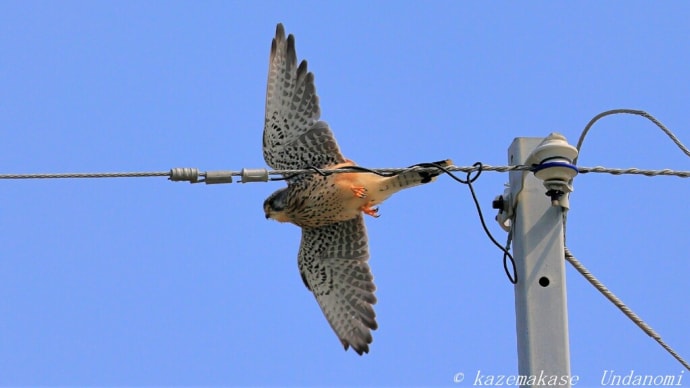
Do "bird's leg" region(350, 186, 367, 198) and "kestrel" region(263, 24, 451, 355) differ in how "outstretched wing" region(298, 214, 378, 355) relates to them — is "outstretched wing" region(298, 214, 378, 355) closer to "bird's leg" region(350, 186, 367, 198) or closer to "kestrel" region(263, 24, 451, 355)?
"kestrel" region(263, 24, 451, 355)

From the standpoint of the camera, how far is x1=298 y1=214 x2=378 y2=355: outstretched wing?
9039 mm

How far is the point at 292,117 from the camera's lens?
892 cm

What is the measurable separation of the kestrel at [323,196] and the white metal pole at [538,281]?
11.3ft

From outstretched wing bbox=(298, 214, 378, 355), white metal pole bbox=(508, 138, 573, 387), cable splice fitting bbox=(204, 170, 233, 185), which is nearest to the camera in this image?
white metal pole bbox=(508, 138, 573, 387)

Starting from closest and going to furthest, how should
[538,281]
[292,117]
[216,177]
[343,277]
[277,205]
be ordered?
[538,281]
[216,177]
[292,117]
[277,205]
[343,277]

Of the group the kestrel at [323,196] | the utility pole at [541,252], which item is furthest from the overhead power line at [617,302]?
the kestrel at [323,196]

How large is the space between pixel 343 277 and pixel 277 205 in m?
0.76

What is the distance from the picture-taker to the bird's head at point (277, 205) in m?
9.11

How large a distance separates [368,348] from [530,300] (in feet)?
13.9

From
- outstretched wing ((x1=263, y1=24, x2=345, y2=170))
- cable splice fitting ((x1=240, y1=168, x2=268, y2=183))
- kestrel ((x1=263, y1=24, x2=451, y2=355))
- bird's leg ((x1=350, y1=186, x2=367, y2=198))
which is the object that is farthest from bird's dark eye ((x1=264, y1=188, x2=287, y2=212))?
cable splice fitting ((x1=240, y1=168, x2=268, y2=183))

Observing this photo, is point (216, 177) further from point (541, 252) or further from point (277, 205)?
point (277, 205)

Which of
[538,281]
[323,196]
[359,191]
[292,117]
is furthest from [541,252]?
[292,117]

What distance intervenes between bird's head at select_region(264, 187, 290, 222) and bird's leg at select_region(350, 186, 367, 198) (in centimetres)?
58

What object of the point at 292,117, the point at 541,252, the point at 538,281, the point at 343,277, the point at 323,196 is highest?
the point at 292,117
